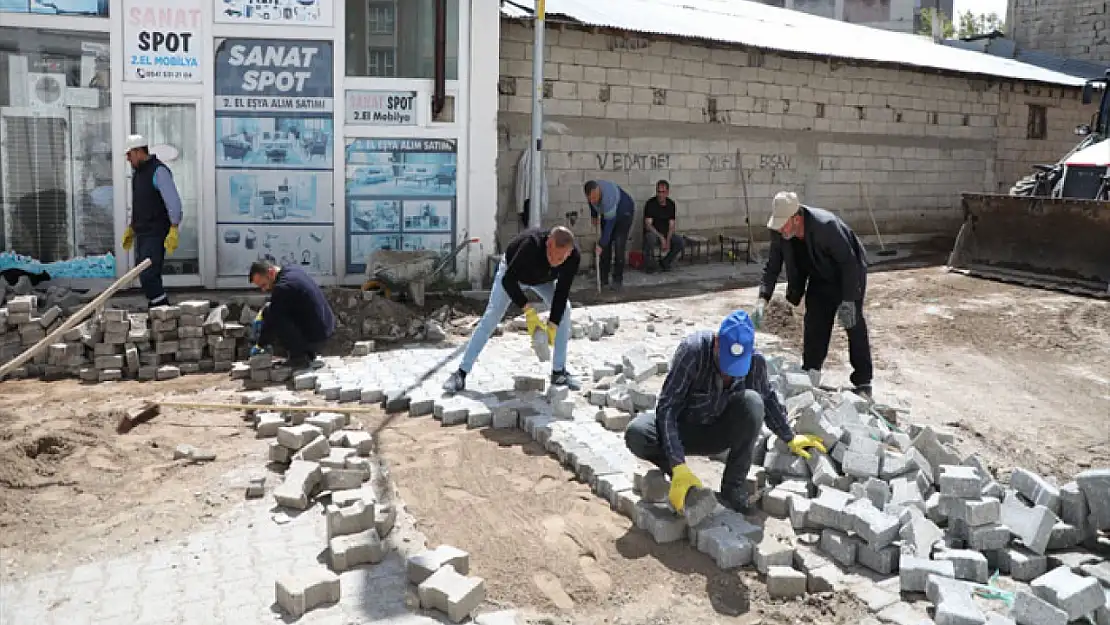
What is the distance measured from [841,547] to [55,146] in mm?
9621

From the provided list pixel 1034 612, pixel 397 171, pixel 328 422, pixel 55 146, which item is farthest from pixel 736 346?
pixel 55 146

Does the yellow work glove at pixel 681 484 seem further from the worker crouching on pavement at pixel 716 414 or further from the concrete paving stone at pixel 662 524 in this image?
the concrete paving stone at pixel 662 524

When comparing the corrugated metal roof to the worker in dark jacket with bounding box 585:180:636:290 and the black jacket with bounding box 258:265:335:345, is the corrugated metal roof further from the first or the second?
the black jacket with bounding box 258:265:335:345

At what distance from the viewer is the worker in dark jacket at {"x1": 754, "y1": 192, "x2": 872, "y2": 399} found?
7117 millimetres

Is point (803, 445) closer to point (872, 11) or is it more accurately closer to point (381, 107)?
point (381, 107)

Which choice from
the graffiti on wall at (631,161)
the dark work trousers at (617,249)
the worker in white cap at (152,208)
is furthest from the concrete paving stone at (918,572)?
the graffiti on wall at (631,161)

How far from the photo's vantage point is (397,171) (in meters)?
11.4

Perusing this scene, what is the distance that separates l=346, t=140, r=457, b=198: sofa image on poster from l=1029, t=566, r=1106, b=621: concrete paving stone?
332 inches

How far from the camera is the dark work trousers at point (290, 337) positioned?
27.3ft

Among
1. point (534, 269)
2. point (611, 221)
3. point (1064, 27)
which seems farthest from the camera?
point (1064, 27)

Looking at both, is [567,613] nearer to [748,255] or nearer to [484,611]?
[484,611]

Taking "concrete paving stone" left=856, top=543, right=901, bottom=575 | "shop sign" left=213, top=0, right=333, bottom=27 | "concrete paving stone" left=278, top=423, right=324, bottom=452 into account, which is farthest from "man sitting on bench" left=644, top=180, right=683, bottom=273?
"concrete paving stone" left=856, top=543, right=901, bottom=575

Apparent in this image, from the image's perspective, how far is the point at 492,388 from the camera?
7805mm

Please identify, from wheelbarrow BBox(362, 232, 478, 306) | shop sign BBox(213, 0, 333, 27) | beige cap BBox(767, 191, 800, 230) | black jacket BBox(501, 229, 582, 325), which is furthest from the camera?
shop sign BBox(213, 0, 333, 27)
